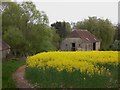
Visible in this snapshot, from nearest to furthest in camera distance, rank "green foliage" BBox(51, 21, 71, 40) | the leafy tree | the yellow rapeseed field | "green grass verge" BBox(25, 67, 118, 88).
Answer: "green grass verge" BBox(25, 67, 118, 88) < the yellow rapeseed field < the leafy tree < "green foliage" BBox(51, 21, 71, 40)

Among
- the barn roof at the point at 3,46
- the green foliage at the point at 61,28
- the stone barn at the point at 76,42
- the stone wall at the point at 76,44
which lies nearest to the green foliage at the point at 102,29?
the stone barn at the point at 76,42

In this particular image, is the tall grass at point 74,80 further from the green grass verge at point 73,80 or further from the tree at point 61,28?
the tree at point 61,28

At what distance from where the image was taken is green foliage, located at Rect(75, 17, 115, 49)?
244 ft

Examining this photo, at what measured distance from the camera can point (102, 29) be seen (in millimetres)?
75062

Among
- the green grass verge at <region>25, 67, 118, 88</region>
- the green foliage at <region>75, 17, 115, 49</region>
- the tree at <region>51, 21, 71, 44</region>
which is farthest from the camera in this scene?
the tree at <region>51, 21, 71, 44</region>

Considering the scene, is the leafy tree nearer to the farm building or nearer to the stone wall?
the farm building

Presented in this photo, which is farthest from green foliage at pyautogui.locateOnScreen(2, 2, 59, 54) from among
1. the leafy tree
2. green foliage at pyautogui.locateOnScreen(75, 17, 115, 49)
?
green foliage at pyautogui.locateOnScreen(75, 17, 115, 49)

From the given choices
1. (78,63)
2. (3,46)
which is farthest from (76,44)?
(78,63)

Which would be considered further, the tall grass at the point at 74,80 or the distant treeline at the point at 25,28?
the distant treeline at the point at 25,28

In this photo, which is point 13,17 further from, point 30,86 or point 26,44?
point 30,86

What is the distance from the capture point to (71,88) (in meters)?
15.1

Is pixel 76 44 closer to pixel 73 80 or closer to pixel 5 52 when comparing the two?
pixel 5 52

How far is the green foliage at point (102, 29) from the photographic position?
74.2 meters

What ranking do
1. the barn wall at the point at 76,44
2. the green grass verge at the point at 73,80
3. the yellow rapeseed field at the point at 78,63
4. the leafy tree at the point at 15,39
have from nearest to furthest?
the green grass verge at the point at 73,80 < the yellow rapeseed field at the point at 78,63 < the leafy tree at the point at 15,39 < the barn wall at the point at 76,44
